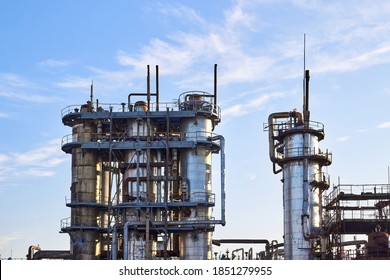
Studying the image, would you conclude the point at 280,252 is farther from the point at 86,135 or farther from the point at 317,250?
the point at 86,135

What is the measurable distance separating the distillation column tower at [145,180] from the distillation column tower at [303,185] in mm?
5300

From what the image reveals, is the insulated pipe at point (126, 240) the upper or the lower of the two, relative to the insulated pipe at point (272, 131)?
lower

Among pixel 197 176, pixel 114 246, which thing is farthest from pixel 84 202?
pixel 197 176

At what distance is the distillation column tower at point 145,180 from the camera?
1976 inches

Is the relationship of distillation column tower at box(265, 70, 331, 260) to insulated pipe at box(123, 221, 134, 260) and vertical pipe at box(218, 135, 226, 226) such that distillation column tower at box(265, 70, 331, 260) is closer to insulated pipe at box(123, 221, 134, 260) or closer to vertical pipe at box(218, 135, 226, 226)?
vertical pipe at box(218, 135, 226, 226)

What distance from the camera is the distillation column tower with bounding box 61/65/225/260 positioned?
1976 inches

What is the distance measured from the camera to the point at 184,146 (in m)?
51.6

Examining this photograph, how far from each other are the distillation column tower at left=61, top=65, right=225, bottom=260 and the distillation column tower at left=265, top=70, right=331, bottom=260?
530 centimetres

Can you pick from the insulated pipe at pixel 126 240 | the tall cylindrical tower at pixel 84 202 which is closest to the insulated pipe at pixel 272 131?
the insulated pipe at pixel 126 240

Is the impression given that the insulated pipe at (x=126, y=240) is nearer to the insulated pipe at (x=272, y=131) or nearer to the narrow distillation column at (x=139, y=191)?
the narrow distillation column at (x=139, y=191)

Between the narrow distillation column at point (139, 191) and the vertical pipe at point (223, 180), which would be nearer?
the narrow distillation column at point (139, 191)

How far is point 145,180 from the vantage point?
51.0 m

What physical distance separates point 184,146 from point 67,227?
468 inches
